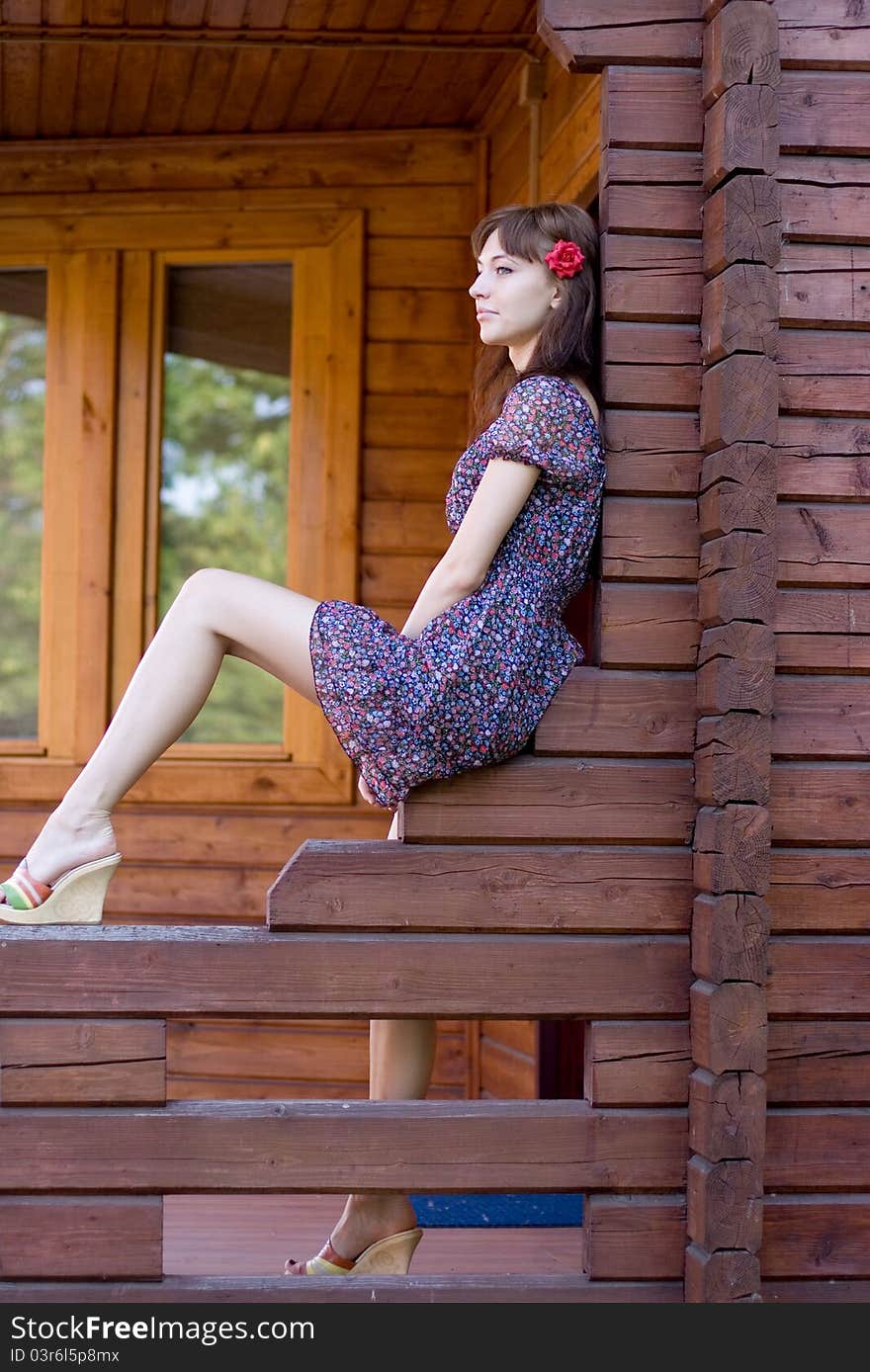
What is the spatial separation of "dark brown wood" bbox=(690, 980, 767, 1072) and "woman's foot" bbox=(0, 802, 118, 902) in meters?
1.13

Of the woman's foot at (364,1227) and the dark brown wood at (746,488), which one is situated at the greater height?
the dark brown wood at (746,488)

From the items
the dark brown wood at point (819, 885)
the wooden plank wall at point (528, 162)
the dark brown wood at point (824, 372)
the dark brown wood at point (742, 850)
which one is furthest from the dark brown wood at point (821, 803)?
the wooden plank wall at point (528, 162)

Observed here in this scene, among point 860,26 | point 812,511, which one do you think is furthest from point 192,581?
point 860,26

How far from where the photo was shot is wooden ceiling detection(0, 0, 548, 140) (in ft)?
12.6

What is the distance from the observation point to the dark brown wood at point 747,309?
9.08ft

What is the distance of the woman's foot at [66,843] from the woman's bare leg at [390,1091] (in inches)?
21.9

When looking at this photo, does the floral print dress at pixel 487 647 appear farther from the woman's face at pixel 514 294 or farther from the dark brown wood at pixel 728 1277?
the dark brown wood at pixel 728 1277

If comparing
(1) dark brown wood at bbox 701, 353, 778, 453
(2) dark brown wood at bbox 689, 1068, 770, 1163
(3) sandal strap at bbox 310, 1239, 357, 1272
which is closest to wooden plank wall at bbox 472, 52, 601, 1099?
(1) dark brown wood at bbox 701, 353, 778, 453

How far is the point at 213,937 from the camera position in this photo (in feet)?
9.16

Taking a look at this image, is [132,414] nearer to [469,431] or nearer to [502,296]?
[469,431]

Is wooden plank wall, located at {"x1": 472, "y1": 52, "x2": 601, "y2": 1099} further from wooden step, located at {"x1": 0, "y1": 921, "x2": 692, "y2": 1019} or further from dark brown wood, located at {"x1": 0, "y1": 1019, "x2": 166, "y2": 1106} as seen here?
dark brown wood, located at {"x1": 0, "y1": 1019, "x2": 166, "y2": 1106}

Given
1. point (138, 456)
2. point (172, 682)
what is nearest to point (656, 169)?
point (172, 682)

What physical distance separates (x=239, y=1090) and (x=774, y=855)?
8.55ft

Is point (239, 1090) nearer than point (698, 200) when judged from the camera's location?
No
